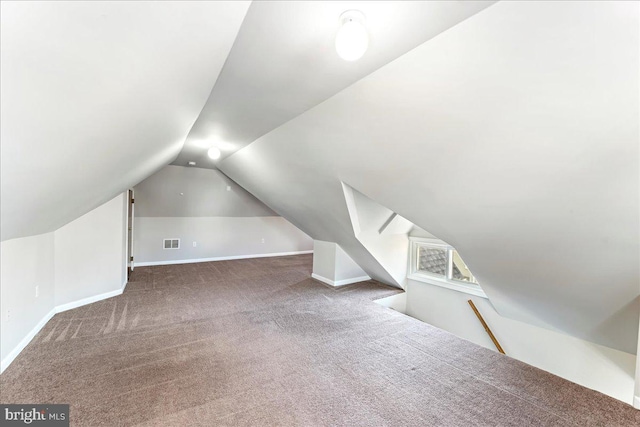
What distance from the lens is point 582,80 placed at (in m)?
1.28

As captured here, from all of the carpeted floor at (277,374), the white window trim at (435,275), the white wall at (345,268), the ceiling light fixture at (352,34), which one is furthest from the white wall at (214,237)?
the ceiling light fixture at (352,34)

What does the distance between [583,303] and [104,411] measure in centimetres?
391

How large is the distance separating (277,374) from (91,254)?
3232mm

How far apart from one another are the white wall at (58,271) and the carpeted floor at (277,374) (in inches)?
7.9

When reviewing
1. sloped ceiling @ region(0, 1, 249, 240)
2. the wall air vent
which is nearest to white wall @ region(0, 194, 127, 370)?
sloped ceiling @ region(0, 1, 249, 240)

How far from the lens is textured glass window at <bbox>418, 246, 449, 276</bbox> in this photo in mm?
4691

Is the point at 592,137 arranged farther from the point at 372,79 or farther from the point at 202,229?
the point at 202,229

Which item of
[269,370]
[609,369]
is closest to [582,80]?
[269,370]

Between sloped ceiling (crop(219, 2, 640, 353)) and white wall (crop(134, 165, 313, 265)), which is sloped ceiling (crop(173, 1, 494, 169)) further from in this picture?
white wall (crop(134, 165, 313, 265))

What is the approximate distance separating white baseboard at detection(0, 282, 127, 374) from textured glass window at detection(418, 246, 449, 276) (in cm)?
487

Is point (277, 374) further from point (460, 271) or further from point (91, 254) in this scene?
point (460, 271)

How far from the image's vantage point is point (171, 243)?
6566 millimetres

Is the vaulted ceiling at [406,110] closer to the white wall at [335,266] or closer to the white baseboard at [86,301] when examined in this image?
the white baseboard at [86,301]

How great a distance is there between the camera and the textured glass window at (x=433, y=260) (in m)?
4.69
